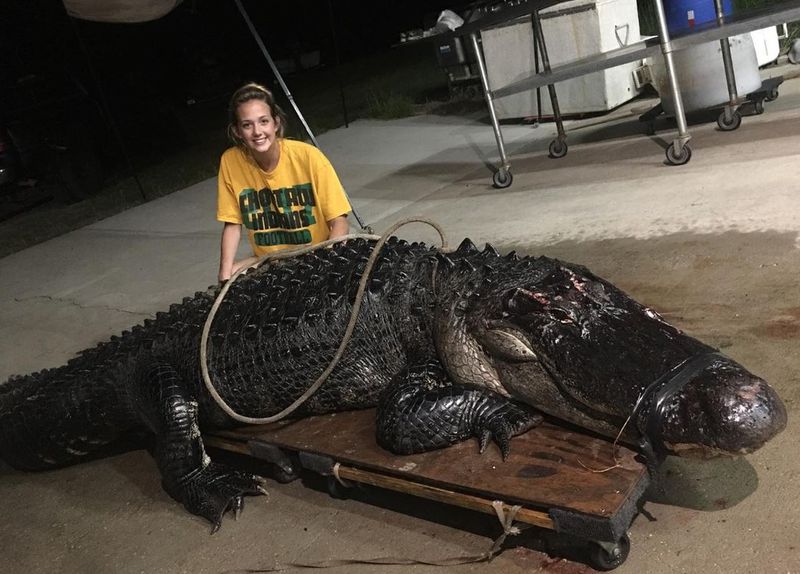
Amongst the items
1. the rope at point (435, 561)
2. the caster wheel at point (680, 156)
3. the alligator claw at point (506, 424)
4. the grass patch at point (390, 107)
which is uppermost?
the grass patch at point (390, 107)

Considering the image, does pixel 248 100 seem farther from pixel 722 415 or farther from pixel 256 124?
pixel 722 415

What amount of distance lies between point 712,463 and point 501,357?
67 centimetres

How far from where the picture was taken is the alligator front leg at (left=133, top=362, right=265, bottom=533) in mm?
2576

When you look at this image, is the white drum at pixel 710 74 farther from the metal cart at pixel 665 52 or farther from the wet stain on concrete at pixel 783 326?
the wet stain on concrete at pixel 783 326

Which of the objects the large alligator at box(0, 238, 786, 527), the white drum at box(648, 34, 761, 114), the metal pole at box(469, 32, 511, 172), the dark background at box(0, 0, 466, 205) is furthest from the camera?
the dark background at box(0, 0, 466, 205)

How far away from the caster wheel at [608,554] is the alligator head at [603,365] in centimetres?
26

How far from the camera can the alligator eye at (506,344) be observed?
2096mm

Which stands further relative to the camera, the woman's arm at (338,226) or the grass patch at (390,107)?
the grass patch at (390,107)

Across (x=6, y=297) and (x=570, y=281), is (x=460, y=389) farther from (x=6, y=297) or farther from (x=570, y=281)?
(x=6, y=297)

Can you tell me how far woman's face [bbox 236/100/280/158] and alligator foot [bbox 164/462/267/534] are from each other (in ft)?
4.15

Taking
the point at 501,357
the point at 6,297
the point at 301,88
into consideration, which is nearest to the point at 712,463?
the point at 501,357

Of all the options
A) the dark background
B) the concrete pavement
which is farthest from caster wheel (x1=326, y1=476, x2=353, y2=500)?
the dark background

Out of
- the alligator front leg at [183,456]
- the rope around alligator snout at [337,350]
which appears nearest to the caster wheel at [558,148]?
the rope around alligator snout at [337,350]

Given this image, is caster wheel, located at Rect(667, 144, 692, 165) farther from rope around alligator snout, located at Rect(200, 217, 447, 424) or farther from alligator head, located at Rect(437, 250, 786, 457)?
alligator head, located at Rect(437, 250, 786, 457)
